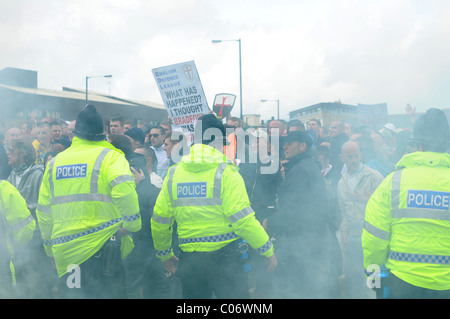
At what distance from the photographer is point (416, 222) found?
235 centimetres

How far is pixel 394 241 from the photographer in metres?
2.44

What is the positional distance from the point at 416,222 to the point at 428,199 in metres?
0.15

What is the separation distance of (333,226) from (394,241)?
1.40m

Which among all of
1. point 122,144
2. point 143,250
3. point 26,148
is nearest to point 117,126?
point 26,148

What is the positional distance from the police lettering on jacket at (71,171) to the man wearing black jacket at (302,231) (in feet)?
5.52

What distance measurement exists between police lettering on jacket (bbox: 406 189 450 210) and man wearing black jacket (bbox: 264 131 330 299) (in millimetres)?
1203

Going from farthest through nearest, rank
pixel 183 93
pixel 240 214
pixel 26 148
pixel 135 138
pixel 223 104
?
1. pixel 223 104
2. pixel 183 93
3. pixel 135 138
4. pixel 26 148
5. pixel 240 214

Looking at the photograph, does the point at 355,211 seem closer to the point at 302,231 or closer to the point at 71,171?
the point at 302,231

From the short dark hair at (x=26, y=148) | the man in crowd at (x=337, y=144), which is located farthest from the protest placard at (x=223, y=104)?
the short dark hair at (x=26, y=148)

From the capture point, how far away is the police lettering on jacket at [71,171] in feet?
9.13
